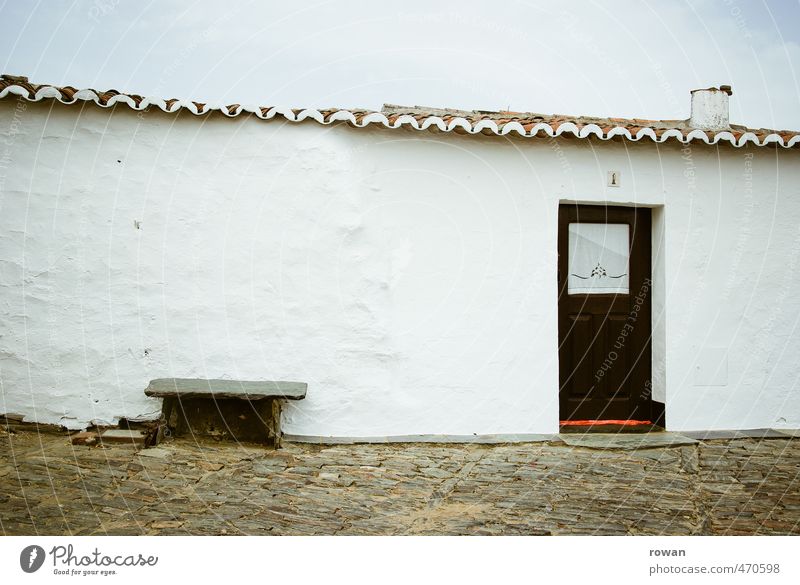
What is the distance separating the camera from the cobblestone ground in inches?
154

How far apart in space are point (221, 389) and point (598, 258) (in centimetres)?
362

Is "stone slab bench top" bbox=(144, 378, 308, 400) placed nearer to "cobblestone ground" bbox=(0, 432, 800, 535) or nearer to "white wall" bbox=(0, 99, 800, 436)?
"white wall" bbox=(0, 99, 800, 436)

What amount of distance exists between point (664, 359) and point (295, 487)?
12.0ft

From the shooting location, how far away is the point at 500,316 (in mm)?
6023

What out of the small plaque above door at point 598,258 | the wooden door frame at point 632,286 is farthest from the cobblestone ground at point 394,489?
the small plaque above door at point 598,258

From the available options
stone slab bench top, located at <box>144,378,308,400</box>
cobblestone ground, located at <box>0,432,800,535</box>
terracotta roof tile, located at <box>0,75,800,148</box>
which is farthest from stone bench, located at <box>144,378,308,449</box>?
terracotta roof tile, located at <box>0,75,800,148</box>

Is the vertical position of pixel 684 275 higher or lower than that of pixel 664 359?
higher

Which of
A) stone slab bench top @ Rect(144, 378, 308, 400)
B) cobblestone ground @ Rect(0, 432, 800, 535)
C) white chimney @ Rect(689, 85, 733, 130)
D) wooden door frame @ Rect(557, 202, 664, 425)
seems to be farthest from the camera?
white chimney @ Rect(689, 85, 733, 130)

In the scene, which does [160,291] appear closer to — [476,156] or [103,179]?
[103,179]

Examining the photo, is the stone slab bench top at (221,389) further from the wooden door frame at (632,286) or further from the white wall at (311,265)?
the wooden door frame at (632,286)

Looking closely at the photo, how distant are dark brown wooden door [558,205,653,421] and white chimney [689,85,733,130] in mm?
1754

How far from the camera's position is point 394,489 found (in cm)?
457
